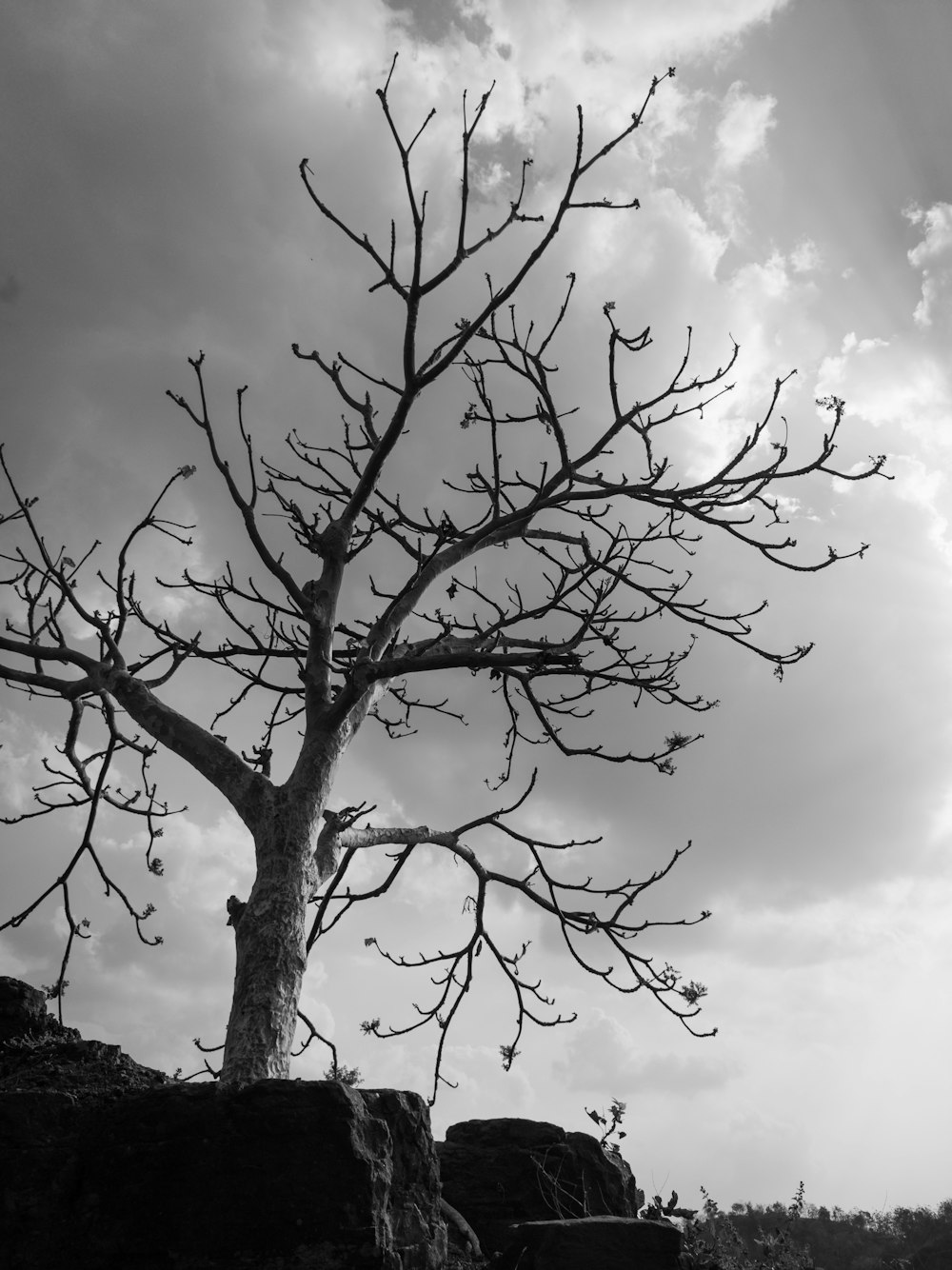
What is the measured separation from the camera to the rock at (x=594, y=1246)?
317 cm

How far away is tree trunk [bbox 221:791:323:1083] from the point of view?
Result: 3.54 metres

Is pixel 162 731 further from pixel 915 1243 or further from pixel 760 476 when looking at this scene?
pixel 915 1243

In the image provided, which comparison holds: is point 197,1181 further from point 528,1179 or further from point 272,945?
point 528,1179

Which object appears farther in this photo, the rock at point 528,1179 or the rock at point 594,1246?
the rock at point 528,1179

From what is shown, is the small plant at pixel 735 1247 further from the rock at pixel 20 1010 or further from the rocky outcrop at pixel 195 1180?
the rock at pixel 20 1010

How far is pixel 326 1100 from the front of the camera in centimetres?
272

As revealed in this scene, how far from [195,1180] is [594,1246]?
149 centimetres

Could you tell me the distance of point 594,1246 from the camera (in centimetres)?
320

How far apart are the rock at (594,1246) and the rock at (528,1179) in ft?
4.82

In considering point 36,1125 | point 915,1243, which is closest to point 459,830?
point 36,1125

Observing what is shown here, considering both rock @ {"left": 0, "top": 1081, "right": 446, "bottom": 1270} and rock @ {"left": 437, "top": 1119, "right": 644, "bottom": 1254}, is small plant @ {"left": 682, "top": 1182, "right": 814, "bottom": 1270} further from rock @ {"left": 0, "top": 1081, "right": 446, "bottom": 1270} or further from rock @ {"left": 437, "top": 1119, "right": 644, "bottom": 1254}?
rock @ {"left": 0, "top": 1081, "right": 446, "bottom": 1270}

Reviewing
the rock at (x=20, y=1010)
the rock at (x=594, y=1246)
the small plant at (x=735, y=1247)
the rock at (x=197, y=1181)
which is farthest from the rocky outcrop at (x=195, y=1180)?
the small plant at (x=735, y=1247)

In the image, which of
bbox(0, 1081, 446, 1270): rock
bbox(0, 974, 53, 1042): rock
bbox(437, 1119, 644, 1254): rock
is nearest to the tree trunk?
bbox(0, 1081, 446, 1270): rock

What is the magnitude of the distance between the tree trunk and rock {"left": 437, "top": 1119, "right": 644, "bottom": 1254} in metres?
1.91
